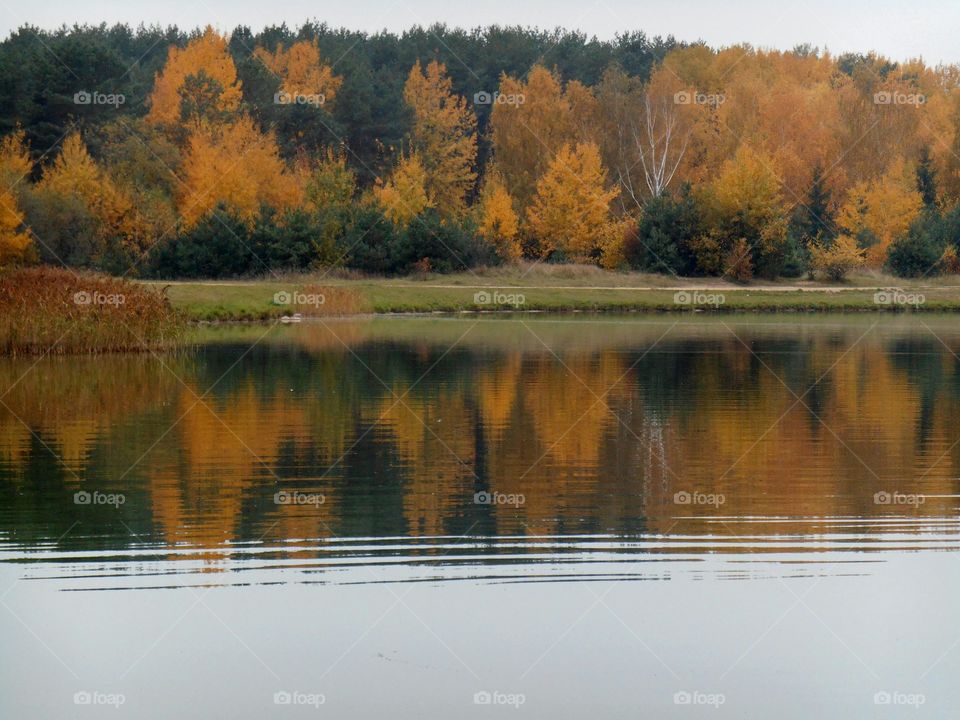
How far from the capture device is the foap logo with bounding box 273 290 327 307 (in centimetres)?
5241

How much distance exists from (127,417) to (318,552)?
36.0ft

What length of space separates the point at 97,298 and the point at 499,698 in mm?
27100

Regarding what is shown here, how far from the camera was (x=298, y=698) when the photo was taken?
9195mm

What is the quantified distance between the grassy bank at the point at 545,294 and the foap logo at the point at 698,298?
0.04 m

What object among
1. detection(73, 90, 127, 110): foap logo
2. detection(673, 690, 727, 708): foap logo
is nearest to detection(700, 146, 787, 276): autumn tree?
detection(73, 90, 127, 110): foap logo

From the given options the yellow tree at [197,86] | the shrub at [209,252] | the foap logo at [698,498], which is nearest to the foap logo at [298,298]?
the shrub at [209,252]

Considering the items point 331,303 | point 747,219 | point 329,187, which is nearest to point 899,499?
point 331,303

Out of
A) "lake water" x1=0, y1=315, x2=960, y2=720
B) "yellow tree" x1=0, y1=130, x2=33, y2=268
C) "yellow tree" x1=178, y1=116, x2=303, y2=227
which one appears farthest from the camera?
"yellow tree" x1=178, y1=116, x2=303, y2=227

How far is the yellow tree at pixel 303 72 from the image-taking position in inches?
3787

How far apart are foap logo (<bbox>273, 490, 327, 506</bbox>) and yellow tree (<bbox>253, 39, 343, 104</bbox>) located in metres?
75.5

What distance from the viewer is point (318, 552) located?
42.8 feet

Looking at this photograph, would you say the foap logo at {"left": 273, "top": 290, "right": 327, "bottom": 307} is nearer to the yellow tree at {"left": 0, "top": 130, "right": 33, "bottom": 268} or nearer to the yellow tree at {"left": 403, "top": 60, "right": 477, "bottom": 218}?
the yellow tree at {"left": 0, "top": 130, "right": 33, "bottom": 268}

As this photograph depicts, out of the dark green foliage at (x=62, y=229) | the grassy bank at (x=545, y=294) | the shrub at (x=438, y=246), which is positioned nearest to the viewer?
the grassy bank at (x=545, y=294)

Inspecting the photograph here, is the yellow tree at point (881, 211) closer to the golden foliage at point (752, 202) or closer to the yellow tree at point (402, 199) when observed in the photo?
the golden foliage at point (752, 202)
